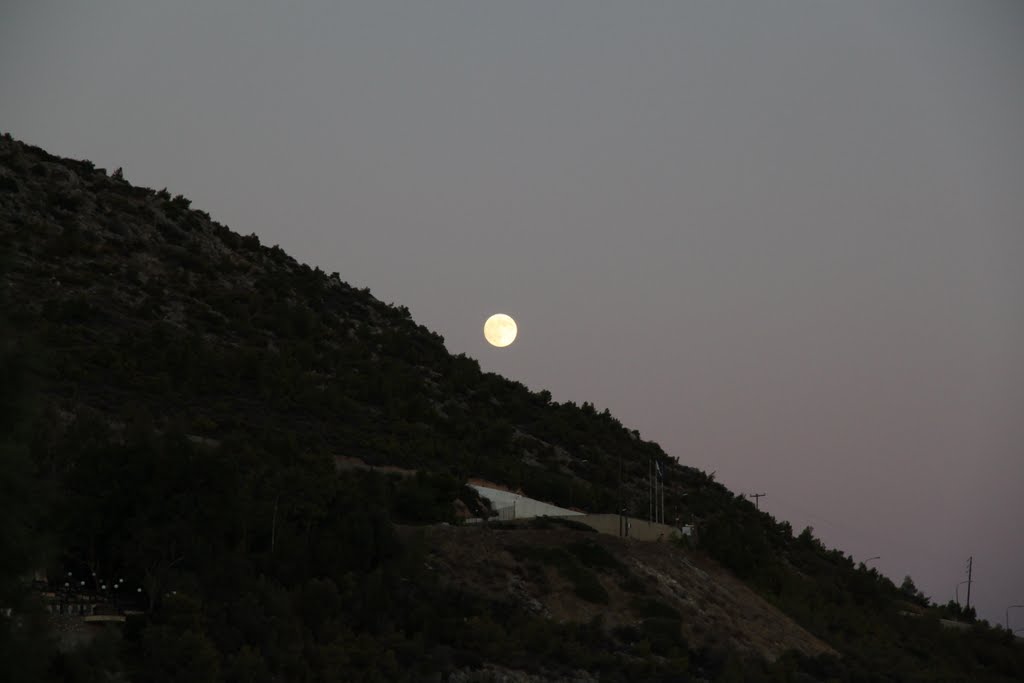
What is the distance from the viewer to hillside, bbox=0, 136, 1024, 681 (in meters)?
36.8

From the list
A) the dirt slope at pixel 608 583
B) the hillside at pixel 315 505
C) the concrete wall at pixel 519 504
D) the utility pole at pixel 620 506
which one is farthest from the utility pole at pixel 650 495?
the dirt slope at pixel 608 583

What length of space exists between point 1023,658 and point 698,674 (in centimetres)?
2862

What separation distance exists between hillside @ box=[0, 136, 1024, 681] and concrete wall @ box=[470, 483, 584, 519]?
1.92 m

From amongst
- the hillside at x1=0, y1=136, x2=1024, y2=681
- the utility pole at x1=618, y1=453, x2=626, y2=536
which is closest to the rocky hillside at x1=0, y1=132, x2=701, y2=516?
the hillside at x1=0, y1=136, x2=1024, y2=681

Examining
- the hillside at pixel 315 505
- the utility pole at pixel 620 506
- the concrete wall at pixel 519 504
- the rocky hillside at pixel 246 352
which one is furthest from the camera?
the rocky hillside at pixel 246 352

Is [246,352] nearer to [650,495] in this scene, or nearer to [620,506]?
[620,506]

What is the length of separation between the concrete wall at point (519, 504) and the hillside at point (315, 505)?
1.92 m

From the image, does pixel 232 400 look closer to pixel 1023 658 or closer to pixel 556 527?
pixel 556 527

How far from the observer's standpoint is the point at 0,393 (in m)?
22.8

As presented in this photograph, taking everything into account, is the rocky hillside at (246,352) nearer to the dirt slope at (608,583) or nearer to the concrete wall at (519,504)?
the concrete wall at (519,504)

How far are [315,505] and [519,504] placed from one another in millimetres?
15745

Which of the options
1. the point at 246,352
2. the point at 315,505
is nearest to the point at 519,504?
the point at 315,505

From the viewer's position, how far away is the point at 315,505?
46.5m

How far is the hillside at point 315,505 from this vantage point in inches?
1451
